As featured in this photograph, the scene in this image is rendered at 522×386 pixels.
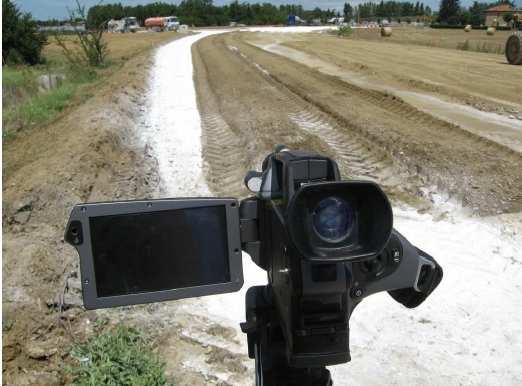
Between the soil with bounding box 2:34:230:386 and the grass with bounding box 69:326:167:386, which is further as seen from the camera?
the soil with bounding box 2:34:230:386

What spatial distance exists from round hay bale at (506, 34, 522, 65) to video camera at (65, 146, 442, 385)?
69.1 ft

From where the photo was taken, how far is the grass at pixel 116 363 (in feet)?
10.3

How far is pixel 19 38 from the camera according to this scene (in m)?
24.8

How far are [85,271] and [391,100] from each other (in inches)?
446

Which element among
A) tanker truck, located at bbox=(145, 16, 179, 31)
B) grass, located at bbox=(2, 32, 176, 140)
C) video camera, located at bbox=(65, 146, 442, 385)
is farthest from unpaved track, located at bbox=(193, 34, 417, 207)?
tanker truck, located at bbox=(145, 16, 179, 31)

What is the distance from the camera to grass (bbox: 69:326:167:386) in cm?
315

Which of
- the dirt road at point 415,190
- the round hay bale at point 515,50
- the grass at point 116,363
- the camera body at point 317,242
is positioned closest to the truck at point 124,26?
the round hay bale at point 515,50

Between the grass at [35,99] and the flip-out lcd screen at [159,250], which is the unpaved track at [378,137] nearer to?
the grass at [35,99]

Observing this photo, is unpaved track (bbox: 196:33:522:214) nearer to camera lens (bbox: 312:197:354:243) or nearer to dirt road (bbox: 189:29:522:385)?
dirt road (bbox: 189:29:522:385)

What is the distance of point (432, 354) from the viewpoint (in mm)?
3592

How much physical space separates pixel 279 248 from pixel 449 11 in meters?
99.0

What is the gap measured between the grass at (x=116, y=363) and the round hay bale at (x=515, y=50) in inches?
790

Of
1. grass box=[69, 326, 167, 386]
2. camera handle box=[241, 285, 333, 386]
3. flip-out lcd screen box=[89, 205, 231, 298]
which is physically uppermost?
flip-out lcd screen box=[89, 205, 231, 298]

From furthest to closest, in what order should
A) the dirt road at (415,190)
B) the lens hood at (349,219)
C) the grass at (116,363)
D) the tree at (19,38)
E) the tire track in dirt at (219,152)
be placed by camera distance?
the tree at (19,38), the tire track in dirt at (219,152), the dirt road at (415,190), the grass at (116,363), the lens hood at (349,219)
